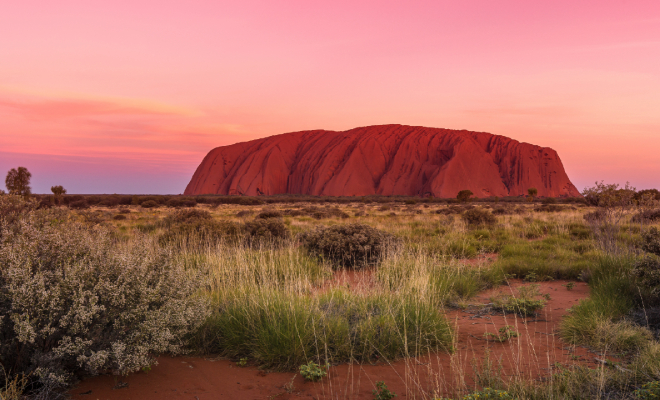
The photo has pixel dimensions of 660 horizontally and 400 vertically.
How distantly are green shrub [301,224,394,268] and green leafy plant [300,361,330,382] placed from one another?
533 centimetres

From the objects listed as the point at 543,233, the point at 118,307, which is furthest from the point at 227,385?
the point at 543,233

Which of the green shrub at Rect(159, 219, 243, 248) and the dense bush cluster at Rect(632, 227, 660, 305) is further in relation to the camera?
the green shrub at Rect(159, 219, 243, 248)

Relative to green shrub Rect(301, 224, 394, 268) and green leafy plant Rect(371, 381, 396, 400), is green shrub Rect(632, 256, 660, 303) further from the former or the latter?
green shrub Rect(301, 224, 394, 268)

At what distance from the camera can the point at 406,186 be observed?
89.3 metres

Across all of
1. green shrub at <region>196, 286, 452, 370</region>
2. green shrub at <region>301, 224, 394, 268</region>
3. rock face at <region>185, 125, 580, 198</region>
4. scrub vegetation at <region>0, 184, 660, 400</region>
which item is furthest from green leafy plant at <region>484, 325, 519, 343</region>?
rock face at <region>185, 125, 580, 198</region>

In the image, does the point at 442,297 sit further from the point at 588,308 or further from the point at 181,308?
the point at 181,308

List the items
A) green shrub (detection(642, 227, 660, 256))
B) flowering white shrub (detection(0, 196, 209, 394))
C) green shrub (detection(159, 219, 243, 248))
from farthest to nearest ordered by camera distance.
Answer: green shrub (detection(159, 219, 243, 248)) → green shrub (detection(642, 227, 660, 256)) → flowering white shrub (detection(0, 196, 209, 394))

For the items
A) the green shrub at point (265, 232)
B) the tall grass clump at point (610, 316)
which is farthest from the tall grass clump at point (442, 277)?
the green shrub at point (265, 232)

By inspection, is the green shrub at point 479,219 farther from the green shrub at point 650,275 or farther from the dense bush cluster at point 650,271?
the green shrub at point 650,275

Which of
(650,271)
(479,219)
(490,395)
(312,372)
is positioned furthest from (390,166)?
(490,395)

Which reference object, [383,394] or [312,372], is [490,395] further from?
[312,372]

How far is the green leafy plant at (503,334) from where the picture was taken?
16.5 feet

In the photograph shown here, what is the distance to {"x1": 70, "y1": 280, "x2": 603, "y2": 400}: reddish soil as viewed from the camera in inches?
146

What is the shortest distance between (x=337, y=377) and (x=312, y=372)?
31 cm
